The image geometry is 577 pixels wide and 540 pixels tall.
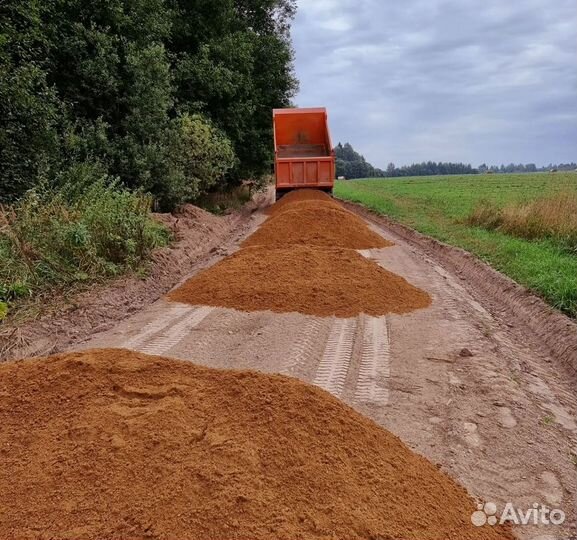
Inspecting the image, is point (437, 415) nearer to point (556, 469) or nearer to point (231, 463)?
point (556, 469)

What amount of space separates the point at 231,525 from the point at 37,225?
5612 millimetres

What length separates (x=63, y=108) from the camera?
9.95 meters

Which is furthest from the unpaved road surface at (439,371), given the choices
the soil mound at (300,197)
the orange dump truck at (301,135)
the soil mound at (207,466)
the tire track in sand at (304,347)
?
the orange dump truck at (301,135)

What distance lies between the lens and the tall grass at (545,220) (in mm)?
9664

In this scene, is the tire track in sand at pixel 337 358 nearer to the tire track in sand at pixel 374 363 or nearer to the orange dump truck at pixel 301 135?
the tire track in sand at pixel 374 363

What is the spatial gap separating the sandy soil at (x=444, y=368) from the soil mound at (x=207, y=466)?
20.1 inches

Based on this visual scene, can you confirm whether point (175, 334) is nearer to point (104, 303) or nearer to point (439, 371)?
point (104, 303)

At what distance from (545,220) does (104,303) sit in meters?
8.30

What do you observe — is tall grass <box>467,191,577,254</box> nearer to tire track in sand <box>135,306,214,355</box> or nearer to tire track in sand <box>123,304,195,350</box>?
tire track in sand <box>135,306,214,355</box>

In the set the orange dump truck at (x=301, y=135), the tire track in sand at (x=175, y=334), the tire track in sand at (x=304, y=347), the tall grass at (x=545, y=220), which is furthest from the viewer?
the orange dump truck at (x=301, y=135)

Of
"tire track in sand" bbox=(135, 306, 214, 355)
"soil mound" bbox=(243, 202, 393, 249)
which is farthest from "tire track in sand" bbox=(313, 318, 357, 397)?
"soil mound" bbox=(243, 202, 393, 249)

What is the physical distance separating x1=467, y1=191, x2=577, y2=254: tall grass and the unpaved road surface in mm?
3429

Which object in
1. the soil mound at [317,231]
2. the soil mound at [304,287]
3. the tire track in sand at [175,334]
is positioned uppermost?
the soil mound at [317,231]

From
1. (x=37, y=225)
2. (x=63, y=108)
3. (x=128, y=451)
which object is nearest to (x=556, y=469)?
(x=128, y=451)
